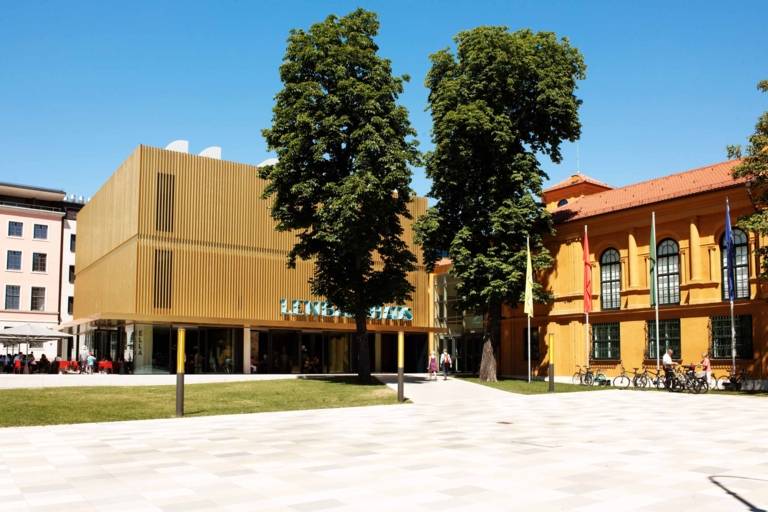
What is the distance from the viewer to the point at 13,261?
2899 inches

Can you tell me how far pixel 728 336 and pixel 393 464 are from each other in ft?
97.4

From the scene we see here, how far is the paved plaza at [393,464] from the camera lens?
28.4 feet

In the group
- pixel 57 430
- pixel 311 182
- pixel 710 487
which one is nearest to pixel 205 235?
pixel 311 182

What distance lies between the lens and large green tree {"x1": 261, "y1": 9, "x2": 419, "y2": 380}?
105ft

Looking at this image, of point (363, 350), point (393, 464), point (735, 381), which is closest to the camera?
point (393, 464)

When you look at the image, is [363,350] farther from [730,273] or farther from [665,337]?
[730,273]

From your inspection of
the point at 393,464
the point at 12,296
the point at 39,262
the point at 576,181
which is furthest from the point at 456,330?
the point at 12,296

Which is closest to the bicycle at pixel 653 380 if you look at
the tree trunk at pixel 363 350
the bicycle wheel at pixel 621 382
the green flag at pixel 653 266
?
the bicycle wheel at pixel 621 382

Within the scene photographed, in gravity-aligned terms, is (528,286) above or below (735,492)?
above

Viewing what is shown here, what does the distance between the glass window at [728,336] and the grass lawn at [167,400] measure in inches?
673

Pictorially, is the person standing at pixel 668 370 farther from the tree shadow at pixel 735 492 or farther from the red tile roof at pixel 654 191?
the tree shadow at pixel 735 492

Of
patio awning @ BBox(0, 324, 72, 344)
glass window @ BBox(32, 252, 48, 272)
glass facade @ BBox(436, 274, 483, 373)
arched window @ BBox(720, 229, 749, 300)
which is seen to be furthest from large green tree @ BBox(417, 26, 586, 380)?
glass window @ BBox(32, 252, 48, 272)

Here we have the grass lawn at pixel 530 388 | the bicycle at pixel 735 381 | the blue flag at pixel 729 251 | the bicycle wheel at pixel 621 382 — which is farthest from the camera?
the bicycle wheel at pixel 621 382

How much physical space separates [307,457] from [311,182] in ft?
69.8
